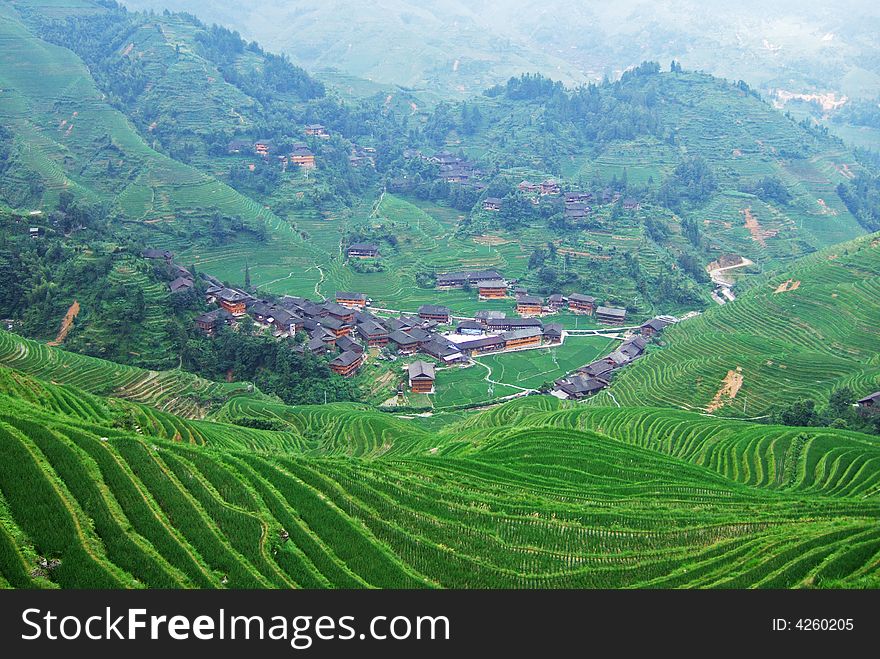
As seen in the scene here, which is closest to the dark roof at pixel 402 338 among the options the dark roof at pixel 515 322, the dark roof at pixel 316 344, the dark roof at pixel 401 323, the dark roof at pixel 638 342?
the dark roof at pixel 401 323

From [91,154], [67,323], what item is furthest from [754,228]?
[91,154]

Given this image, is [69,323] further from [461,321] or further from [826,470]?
[826,470]

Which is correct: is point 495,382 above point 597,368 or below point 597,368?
below

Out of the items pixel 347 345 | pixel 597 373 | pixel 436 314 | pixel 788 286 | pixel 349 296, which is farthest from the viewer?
pixel 349 296

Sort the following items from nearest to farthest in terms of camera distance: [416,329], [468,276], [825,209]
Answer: [416,329] → [468,276] → [825,209]

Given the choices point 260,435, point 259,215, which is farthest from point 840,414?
point 259,215

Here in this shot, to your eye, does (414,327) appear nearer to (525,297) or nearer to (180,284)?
(525,297)

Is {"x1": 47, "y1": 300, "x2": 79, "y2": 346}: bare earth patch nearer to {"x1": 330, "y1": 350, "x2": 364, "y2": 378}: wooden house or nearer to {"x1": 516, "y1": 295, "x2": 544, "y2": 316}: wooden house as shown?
{"x1": 330, "y1": 350, "x2": 364, "y2": 378}: wooden house
